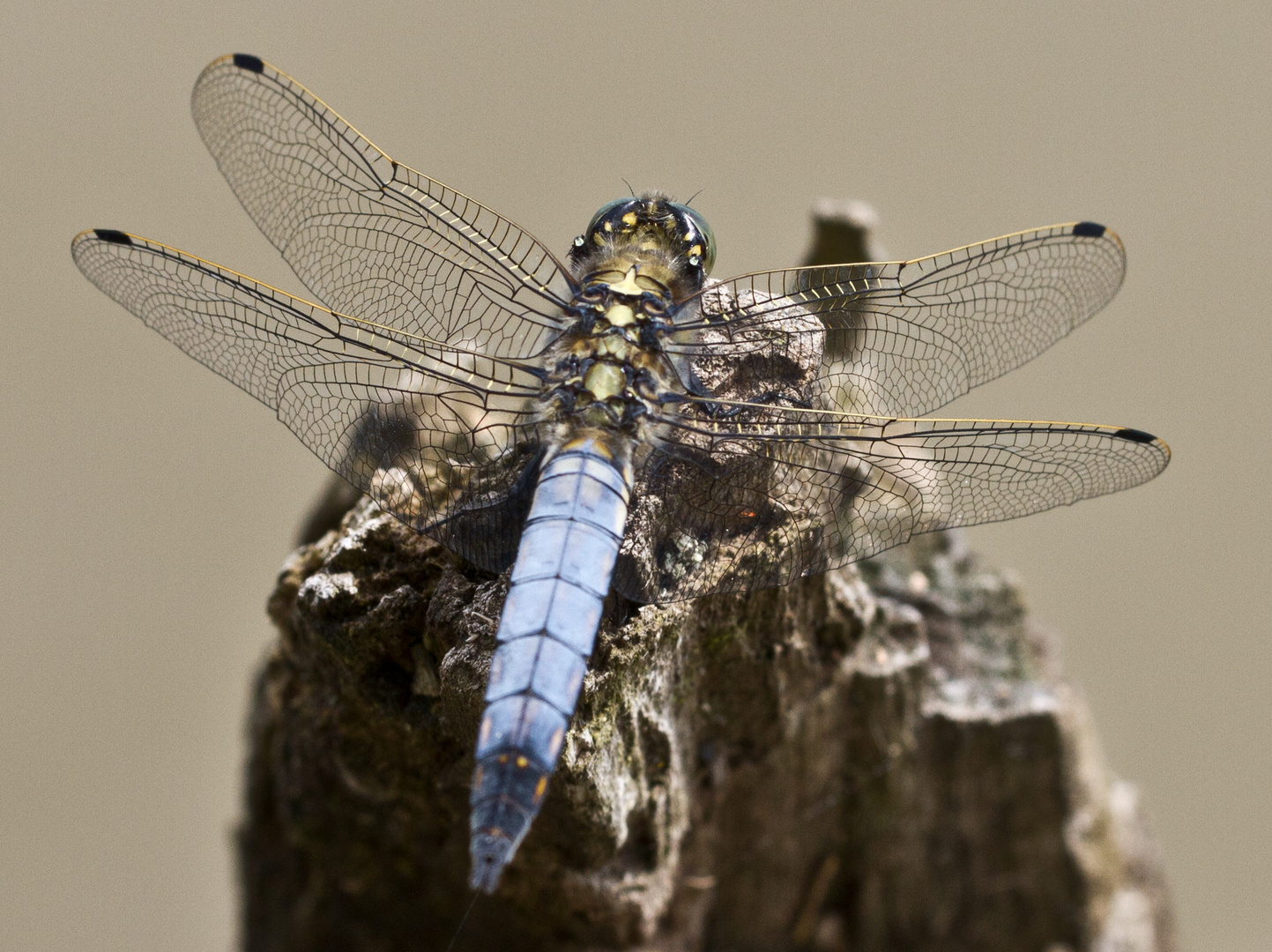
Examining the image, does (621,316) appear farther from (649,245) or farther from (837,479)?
(837,479)

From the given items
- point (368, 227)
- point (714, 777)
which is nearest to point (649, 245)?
point (368, 227)

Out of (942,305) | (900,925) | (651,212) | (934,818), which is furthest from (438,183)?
(900,925)

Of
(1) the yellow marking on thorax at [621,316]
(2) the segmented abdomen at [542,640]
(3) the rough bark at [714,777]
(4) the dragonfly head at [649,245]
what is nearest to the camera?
(2) the segmented abdomen at [542,640]

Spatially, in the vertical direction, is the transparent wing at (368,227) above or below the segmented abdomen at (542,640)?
above

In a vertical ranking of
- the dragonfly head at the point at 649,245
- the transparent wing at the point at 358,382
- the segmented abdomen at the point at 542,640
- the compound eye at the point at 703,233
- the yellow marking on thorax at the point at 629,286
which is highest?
the compound eye at the point at 703,233

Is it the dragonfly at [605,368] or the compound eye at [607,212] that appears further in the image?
the compound eye at [607,212]

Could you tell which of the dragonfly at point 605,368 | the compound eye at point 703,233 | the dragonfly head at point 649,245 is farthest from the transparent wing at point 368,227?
the compound eye at point 703,233

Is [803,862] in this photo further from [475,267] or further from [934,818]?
[475,267]

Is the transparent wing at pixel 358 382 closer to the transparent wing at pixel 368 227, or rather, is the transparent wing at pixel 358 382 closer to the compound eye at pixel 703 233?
the transparent wing at pixel 368 227
